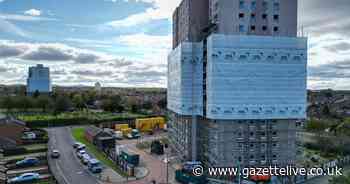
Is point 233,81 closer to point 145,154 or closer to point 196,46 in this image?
point 196,46

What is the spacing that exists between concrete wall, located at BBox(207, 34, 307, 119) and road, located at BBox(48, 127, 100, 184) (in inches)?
486

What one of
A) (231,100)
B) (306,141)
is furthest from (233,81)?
(306,141)

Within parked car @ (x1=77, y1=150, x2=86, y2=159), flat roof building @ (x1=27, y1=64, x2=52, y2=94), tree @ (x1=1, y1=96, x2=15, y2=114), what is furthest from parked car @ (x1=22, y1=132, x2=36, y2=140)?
flat roof building @ (x1=27, y1=64, x2=52, y2=94)

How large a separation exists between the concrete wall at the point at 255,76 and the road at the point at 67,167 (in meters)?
12.4

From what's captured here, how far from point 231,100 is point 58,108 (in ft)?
163

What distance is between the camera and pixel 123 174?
26734mm

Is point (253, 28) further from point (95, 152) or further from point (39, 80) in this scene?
point (39, 80)

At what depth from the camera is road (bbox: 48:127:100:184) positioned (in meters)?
24.9

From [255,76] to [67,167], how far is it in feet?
64.6

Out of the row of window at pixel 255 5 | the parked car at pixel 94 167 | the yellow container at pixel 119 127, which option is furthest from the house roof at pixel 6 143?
the row of window at pixel 255 5

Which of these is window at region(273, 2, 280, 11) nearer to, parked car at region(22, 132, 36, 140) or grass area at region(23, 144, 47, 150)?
grass area at region(23, 144, 47, 150)

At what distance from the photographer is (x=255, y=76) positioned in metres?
26.5

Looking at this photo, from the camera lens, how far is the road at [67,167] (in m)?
24.9

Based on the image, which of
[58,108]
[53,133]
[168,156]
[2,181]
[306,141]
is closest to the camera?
[2,181]
